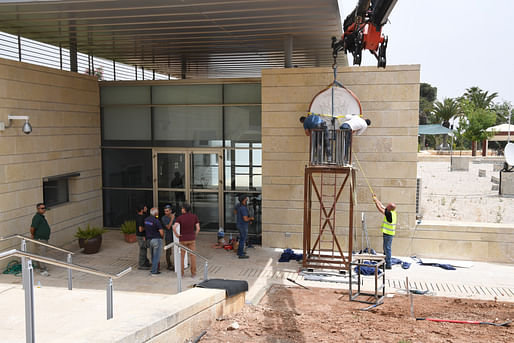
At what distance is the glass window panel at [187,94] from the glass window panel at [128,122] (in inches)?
24.8

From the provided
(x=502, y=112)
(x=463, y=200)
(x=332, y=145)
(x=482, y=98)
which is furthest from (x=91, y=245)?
(x=502, y=112)

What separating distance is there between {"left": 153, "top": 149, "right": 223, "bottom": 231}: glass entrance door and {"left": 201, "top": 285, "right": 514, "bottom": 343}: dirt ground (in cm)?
567

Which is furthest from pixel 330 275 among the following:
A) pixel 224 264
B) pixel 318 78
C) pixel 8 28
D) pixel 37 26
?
pixel 8 28

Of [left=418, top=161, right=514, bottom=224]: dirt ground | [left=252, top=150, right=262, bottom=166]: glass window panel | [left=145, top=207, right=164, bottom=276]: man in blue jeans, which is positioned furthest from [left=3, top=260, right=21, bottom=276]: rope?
[left=418, top=161, right=514, bottom=224]: dirt ground

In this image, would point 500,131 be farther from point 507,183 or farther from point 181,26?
point 181,26

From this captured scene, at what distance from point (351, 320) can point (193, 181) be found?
8339mm

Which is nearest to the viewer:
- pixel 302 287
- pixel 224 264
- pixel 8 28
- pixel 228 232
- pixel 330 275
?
pixel 302 287

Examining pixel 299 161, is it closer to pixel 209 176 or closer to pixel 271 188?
pixel 271 188

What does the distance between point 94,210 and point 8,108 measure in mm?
4617

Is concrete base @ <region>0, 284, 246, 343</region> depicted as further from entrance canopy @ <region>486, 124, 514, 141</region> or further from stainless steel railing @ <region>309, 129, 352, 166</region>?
entrance canopy @ <region>486, 124, 514, 141</region>

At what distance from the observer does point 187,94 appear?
14.2m

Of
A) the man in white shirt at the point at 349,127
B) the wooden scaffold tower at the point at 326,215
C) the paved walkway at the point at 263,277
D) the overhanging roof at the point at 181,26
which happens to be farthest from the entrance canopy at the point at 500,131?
the man in white shirt at the point at 349,127

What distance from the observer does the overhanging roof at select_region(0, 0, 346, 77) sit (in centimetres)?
954

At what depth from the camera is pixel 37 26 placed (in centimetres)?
1159
